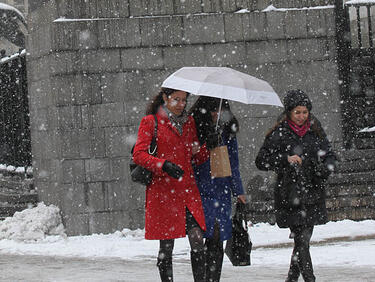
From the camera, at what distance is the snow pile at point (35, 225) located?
10.7 meters

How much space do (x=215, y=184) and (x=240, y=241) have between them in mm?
481

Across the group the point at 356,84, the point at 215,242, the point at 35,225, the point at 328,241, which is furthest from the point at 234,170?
the point at 356,84

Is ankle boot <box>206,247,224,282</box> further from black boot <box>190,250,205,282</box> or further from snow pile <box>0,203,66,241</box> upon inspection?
snow pile <box>0,203,66,241</box>

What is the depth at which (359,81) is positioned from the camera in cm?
1178

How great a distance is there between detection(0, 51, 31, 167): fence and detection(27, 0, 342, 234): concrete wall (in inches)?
56.5

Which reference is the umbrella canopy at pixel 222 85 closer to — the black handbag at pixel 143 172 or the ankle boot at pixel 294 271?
the black handbag at pixel 143 172

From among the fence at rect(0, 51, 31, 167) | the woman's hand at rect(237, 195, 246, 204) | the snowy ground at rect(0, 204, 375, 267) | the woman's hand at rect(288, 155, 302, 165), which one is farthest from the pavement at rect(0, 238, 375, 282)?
the fence at rect(0, 51, 31, 167)

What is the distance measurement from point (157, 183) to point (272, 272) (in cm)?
209

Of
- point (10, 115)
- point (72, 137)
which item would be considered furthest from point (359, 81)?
point (10, 115)

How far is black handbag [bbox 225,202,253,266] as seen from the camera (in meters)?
6.61

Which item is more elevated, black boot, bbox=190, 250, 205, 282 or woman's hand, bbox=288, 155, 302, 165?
woman's hand, bbox=288, 155, 302, 165

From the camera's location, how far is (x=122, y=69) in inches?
426

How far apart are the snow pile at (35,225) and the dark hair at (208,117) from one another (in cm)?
445

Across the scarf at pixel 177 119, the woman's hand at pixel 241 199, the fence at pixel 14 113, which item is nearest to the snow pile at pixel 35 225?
the fence at pixel 14 113
